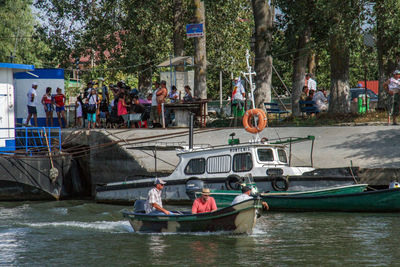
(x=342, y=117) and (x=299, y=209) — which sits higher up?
(x=342, y=117)

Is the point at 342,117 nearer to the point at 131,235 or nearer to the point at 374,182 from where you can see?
the point at 374,182

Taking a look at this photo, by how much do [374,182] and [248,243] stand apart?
7.08 m

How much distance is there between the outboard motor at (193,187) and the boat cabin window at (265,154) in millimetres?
2111

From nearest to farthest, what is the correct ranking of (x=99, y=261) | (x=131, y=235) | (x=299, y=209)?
1. (x=99, y=261)
2. (x=131, y=235)
3. (x=299, y=209)

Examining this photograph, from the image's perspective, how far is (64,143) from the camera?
1092 inches

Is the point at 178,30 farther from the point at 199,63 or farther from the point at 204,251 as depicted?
the point at 204,251

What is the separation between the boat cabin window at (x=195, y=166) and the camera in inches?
902

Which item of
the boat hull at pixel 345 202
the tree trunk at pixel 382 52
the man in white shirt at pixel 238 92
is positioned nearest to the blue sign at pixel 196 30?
the man in white shirt at pixel 238 92

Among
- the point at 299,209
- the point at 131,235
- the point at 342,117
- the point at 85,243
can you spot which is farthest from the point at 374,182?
the point at 85,243

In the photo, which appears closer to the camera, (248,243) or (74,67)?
(248,243)

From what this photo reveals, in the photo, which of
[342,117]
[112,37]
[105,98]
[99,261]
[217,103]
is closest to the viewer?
[99,261]

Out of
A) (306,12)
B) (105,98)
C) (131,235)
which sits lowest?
(131,235)

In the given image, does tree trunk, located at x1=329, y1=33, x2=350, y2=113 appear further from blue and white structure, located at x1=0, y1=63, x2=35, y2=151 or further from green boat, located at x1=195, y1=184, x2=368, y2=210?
blue and white structure, located at x1=0, y1=63, x2=35, y2=151

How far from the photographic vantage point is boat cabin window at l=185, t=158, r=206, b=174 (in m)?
22.9
